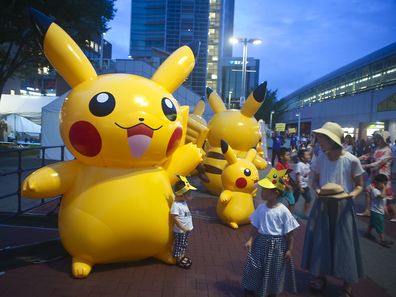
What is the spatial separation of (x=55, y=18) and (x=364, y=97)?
1010 inches

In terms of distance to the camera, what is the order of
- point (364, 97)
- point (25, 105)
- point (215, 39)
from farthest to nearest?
1. point (215, 39)
2. point (364, 97)
3. point (25, 105)

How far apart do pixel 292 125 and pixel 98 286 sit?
5686 centimetres

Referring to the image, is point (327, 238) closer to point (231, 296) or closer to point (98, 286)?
point (231, 296)

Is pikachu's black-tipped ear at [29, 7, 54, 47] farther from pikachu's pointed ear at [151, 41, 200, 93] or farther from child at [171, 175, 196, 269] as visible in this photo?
child at [171, 175, 196, 269]

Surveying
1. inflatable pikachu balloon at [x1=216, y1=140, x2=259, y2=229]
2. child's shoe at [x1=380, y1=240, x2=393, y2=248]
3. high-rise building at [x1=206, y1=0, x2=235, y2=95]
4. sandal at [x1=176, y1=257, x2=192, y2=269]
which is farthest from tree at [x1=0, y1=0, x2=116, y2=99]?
high-rise building at [x1=206, y1=0, x2=235, y2=95]

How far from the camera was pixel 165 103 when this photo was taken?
4141mm

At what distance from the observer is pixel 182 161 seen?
4723 mm

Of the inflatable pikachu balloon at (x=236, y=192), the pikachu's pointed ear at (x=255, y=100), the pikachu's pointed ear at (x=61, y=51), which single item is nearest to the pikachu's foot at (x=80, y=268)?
the pikachu's pointed ear at (x=61, y=51)

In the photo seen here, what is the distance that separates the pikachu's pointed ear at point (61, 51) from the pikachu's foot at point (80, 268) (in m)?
2.08

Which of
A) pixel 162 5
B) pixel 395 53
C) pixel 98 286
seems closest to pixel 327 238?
pixel 98 286

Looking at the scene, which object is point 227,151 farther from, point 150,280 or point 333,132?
point 150,280

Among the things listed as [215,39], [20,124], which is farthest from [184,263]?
[215,39]

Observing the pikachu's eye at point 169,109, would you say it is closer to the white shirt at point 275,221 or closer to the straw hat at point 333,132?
the white shirt at point 275,221

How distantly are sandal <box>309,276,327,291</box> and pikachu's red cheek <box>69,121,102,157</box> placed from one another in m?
2.82
